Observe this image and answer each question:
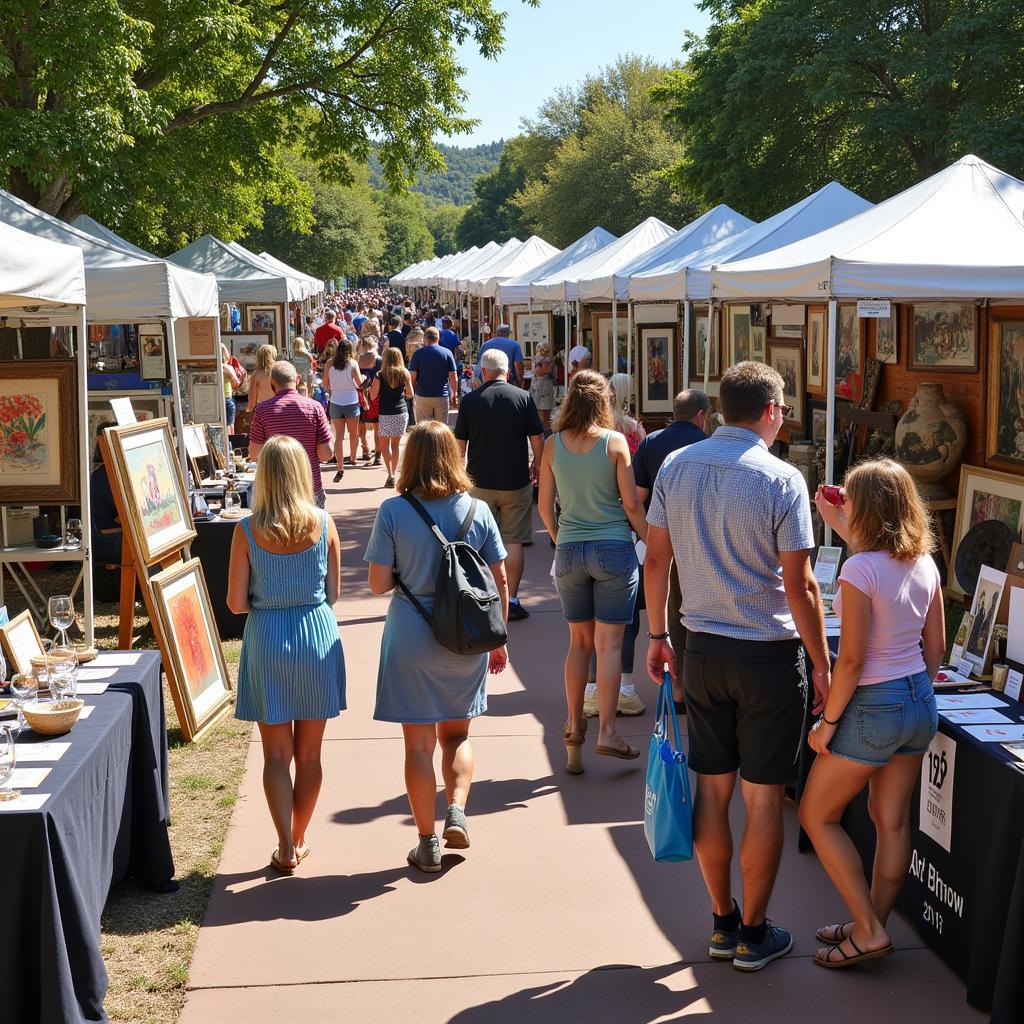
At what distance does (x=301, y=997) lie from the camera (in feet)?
13.0

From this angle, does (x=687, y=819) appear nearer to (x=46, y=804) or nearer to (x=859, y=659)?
(x=859, y=659)

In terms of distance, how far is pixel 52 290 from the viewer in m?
5.88

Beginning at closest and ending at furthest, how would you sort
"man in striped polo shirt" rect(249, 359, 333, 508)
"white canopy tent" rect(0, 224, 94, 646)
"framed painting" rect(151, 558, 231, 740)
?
"white canopy tent" rect(0, 224, 94, 646) < "framed painting" rect(151, 558, 231, 740) < "man in striped polo shirt" rect(249, 359, 333, 508)

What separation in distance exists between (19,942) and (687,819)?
2.06 metres

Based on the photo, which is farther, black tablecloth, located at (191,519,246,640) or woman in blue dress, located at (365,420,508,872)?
black tablecloth, located at (191,519,246,640)

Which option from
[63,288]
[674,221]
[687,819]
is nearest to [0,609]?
[63,288]

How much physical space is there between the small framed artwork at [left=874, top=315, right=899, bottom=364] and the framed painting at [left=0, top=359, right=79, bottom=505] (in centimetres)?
736

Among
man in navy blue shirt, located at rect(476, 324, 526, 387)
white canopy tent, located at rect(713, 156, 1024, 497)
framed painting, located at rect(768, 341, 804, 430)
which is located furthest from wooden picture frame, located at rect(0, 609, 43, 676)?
man in navy blue shirt, located at rect(476, 324, 526, 387)

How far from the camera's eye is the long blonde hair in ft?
15.3

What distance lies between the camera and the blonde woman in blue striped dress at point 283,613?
4.68 m

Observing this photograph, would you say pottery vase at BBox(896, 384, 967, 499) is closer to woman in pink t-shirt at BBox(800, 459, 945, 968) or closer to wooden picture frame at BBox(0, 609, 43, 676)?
woman in pink t-shirt at BBox(800, 459, 945, 968)

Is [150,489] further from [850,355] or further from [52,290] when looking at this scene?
[850,355]

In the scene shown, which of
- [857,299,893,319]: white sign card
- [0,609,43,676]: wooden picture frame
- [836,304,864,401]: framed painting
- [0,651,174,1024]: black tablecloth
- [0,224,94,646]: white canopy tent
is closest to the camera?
[0,651,174,1024]: black tablecloth

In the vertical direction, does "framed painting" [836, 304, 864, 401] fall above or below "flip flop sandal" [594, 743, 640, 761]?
above
